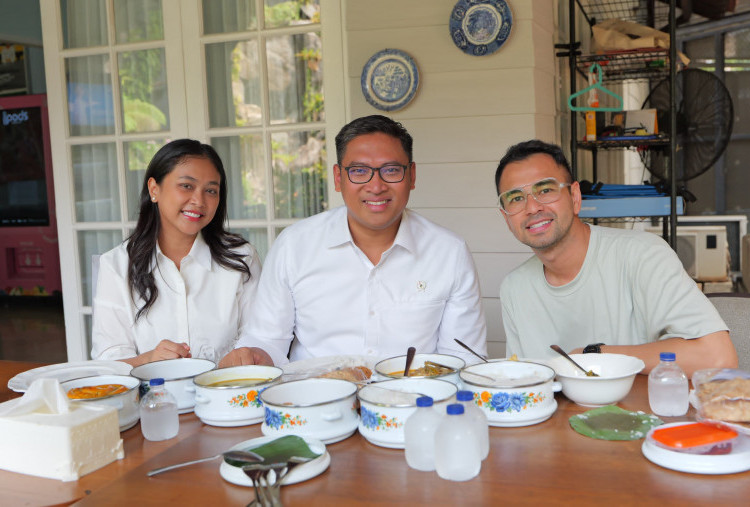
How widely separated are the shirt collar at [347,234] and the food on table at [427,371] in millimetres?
673

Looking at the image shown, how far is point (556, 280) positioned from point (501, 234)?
3.93ft

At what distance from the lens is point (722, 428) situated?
1.15 meters

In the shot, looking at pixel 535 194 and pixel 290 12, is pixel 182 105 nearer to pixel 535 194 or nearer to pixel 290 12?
pixel 290 12

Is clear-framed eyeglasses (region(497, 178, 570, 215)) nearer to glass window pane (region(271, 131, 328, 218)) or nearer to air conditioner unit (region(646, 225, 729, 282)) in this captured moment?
glass window pane (region(271, 131, 328, 218))

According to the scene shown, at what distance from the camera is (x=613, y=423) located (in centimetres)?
128

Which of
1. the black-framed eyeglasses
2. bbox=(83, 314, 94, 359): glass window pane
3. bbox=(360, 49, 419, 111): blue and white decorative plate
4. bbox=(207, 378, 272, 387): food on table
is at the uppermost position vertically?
bbox=(360, 49, 419, 111): blue and white decorative plate

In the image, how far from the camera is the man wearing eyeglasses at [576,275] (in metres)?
1.83

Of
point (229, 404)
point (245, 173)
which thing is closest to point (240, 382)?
point (229, 404)

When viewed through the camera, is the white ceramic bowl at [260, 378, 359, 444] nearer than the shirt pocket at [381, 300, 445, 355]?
Yes

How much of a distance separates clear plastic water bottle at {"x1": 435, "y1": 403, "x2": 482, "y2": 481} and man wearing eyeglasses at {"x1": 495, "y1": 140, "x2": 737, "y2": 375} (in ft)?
2.75

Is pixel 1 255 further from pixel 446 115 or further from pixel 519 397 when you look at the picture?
pixel 519 397

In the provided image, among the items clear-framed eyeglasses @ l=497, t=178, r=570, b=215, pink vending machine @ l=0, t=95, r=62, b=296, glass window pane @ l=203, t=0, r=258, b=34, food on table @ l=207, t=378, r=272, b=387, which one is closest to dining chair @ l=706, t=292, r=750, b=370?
clear-framed eyeglasses @ l=497, t=178, r=570, b=215

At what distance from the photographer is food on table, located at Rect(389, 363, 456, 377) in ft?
4.75

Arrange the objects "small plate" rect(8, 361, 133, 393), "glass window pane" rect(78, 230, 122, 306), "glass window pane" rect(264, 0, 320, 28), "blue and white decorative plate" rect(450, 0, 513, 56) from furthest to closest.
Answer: "glass window pane" rect(78, 230, 122, 306) < "glass window pane" rect(264, 0, 320, 28) < "blue and white decorative plate" rect(450, 0, 513, 56) < "small plate" rect(8, 361, 133, 393)
